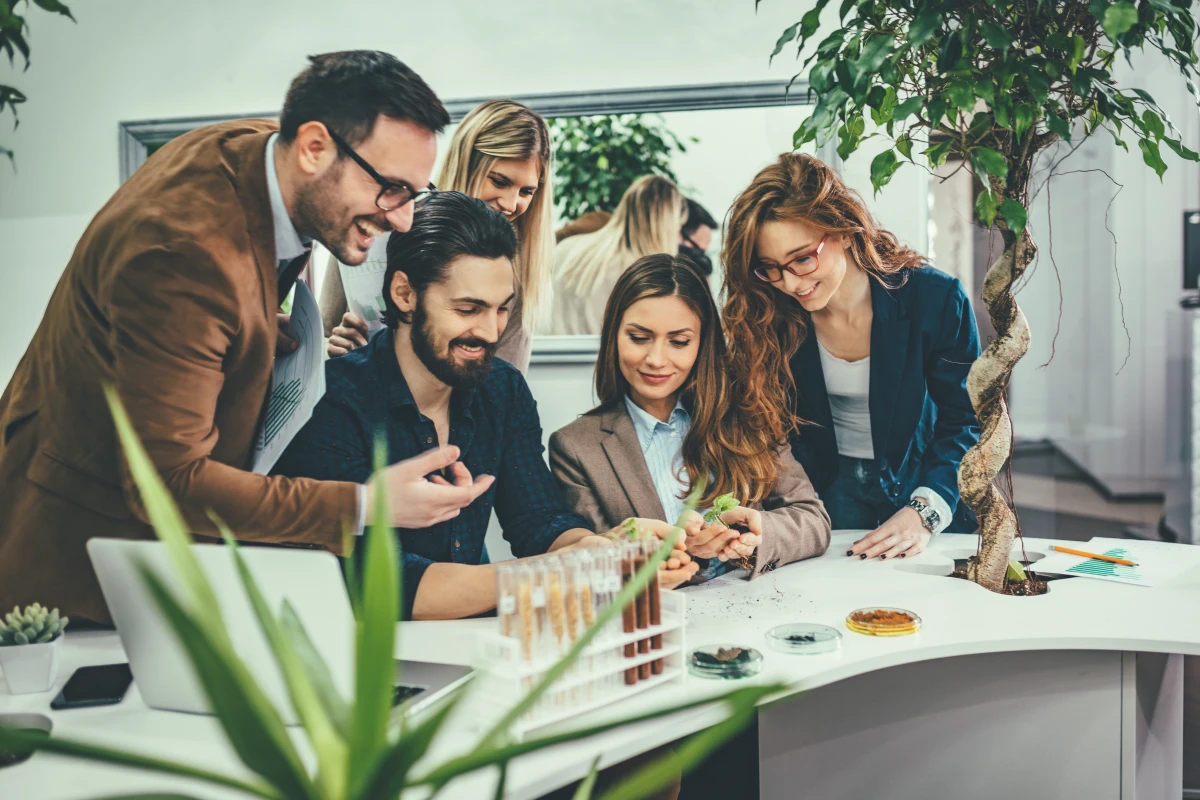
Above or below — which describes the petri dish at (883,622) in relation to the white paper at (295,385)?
below

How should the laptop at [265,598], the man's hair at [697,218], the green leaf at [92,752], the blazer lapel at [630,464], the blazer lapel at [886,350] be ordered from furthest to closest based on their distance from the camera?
the man's hair at [697,218], the blazer lapel at [886,350], the blazer lapel at [630,464], the laptop at [265,598], the green leaf at [92,752]

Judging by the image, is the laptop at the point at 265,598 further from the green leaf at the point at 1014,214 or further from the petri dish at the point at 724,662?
the green leaf at the point at 1014,214

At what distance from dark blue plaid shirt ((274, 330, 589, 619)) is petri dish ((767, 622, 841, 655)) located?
0.62 m

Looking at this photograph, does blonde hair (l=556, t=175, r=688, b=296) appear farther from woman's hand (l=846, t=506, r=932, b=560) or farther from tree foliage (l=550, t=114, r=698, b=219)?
woman's hand (l=846, t=506, r=932, b=560)

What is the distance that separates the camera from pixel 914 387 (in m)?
2.40

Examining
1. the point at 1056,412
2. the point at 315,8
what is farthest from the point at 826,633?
the point at 1056,412

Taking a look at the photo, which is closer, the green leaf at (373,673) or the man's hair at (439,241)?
the green leaf at (373,673)

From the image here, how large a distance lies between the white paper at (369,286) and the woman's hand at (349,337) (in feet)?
0.09

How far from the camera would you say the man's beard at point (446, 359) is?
201cm

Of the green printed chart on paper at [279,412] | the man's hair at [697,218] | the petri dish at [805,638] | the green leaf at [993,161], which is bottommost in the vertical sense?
the petri dish at [805,638]

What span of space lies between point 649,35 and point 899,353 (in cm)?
157

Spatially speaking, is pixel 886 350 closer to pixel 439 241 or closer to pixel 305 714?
pixel 439 241

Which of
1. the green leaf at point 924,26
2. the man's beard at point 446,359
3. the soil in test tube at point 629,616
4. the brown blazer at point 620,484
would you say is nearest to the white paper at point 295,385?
the man's beard at point 446,359

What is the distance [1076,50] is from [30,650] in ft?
6.56
